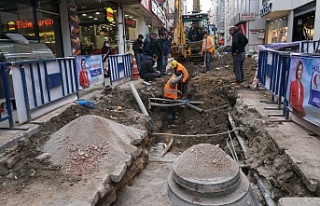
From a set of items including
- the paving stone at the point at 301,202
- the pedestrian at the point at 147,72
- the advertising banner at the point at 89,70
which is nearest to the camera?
the paving stone at the point at 301,202

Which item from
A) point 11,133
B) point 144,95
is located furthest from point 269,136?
point 144,95

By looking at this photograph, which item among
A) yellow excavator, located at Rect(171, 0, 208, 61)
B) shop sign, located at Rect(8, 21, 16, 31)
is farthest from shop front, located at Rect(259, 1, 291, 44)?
shop sign, located at Rect(8, 21, 16, 31)

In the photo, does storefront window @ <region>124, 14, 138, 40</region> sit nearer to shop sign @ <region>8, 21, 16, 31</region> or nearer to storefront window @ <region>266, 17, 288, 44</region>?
shop sign @ <region>8, 21, 16, 31</region>

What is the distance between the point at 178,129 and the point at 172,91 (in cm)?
134

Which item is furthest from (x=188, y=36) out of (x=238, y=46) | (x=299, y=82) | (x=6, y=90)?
(x=6, y=90)

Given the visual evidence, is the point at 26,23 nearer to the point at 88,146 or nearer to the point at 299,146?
the point at 88,146

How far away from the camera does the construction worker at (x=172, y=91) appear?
341 inches

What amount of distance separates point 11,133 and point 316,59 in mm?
4889

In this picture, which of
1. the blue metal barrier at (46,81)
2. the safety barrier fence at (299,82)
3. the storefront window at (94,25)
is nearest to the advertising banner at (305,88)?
the safety barrier fence at (299,82)

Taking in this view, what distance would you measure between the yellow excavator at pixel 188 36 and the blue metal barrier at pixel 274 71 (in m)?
10.5

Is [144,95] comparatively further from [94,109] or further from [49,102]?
[49,102]

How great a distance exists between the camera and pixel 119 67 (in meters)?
10.2

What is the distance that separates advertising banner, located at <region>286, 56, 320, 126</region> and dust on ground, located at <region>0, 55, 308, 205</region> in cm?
71

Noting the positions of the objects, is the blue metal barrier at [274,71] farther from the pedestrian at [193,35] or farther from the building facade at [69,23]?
the pedestrian at [193,35]
